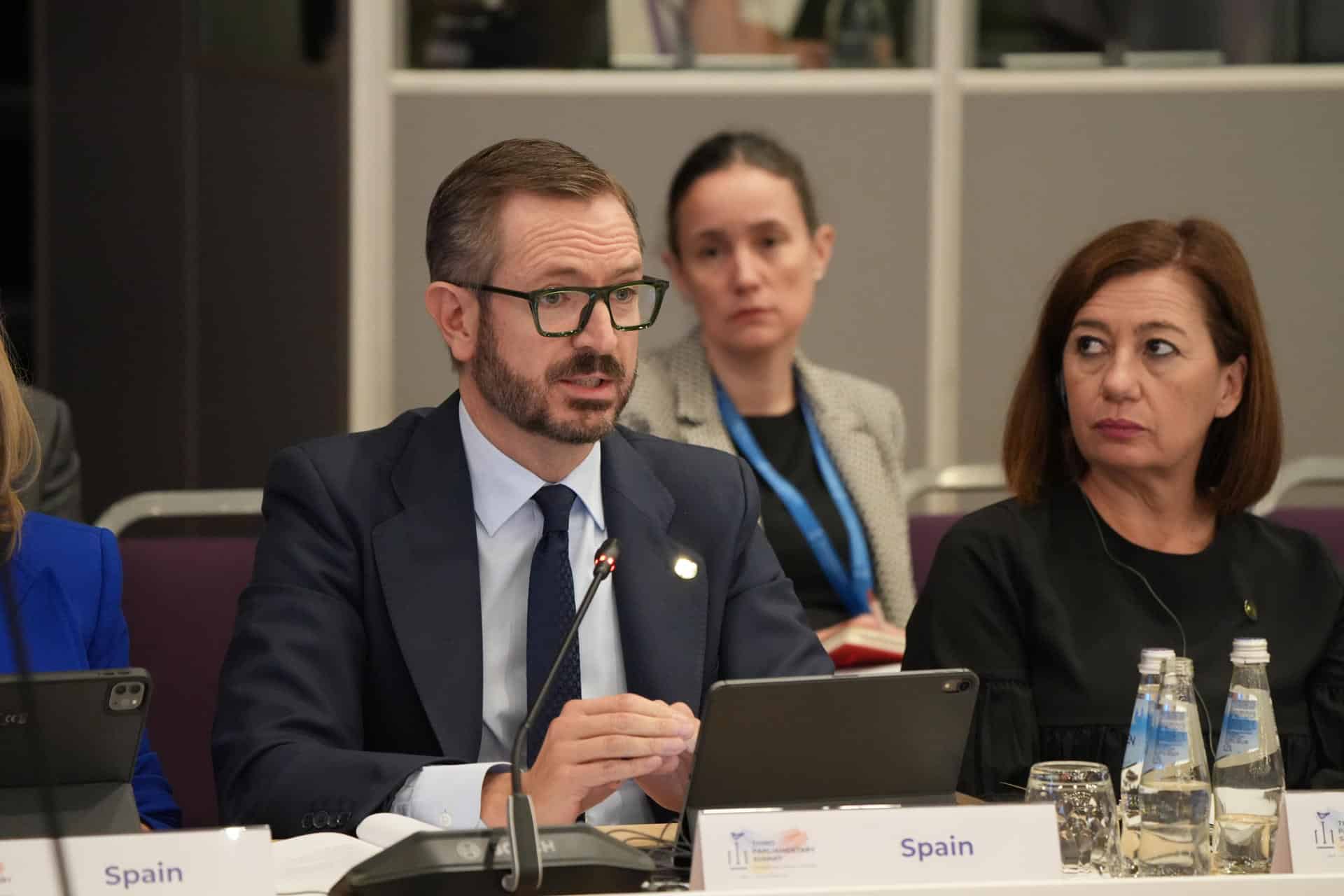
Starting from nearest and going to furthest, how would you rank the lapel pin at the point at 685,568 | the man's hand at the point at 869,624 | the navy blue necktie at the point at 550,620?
1. the navy blue necktie at the point at 550,620
2. the lapel pin at the point at 685,568
3. the man's hand at the point at 869,624

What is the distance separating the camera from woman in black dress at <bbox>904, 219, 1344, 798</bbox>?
2.19 metres

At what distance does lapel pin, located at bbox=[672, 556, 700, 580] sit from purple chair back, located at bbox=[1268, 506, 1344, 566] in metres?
1.33

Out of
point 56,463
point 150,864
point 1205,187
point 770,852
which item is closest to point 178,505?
point 56,463

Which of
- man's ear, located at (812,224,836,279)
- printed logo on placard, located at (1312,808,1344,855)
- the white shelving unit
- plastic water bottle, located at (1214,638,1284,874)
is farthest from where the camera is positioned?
the white shelving unit

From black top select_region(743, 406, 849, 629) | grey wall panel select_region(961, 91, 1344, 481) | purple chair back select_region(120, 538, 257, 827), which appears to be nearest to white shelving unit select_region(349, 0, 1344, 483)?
grey wall panel select_region(961, 91, 1344, 481)

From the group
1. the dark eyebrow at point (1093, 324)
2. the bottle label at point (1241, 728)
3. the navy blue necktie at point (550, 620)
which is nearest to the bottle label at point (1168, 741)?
the bottle label at point (1241, 728)

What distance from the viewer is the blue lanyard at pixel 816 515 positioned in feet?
10.5

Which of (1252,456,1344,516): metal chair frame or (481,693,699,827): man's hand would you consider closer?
(481,693,699,827): man's hand

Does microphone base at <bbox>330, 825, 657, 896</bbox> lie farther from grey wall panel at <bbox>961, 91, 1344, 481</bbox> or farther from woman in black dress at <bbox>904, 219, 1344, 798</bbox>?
grey wall panel at <bbox>961, 91, 1344, 481</bbox>

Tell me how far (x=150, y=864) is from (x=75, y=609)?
0.71 metres

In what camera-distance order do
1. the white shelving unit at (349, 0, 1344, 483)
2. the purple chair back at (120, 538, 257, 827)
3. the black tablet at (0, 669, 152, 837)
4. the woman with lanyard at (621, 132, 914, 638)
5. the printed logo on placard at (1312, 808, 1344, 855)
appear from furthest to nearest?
the white shelving unit at (349, 0, 1344, 483) → the woman with lanyard at (621, 132, 914, 638) → the purple chair back at (120, 538, 257, 827) → the printed logo on placard at (1312, 808, 1344, 855) → the black tablet at (0, 669, 152, 837)

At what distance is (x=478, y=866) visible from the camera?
1333 millimetres

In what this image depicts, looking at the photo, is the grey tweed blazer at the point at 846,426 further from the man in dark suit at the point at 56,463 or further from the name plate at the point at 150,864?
the name plate at the point at 150,864

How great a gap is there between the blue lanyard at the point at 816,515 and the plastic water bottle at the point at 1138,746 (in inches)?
59.0
